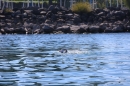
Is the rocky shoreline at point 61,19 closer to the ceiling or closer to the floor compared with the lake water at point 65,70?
closer to the floor

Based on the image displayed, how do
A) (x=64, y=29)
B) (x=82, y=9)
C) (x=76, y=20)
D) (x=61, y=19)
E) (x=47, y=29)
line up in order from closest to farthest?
1. (x=47, y=29)
2. (x=64, y=29)
3. (x=76, y=20)
4. (x=61, y=19)
5. (x=82, y=9)

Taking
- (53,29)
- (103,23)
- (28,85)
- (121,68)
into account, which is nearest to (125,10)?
(103,23)

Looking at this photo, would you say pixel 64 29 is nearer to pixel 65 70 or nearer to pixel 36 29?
pixel 36 29

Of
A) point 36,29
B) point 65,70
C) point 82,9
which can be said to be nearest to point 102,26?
point 36,29

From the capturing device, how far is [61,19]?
7044 centimetres

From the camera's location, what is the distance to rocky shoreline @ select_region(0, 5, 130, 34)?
A: 63.4 meters

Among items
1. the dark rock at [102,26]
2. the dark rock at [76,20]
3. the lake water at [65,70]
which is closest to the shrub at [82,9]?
the dark rock at [76,20]

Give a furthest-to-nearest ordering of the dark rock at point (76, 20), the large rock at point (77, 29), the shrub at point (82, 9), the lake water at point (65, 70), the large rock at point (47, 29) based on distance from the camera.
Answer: the shrub at point (82, 9)
the dark rock at point (76, 20)
the large rock at point (77, 29)
the large rock at point (47, 29)
the lake water at point (65, 70)

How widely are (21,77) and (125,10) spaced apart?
52.8 meters

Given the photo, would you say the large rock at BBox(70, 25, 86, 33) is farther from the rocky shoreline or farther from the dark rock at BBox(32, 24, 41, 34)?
the dark rock at BBox(32, 24, 41, 34)

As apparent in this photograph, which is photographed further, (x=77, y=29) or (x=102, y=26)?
(x=102, y=26)

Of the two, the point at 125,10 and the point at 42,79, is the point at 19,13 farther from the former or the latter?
the point at 42,79

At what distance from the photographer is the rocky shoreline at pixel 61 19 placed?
63.4 m

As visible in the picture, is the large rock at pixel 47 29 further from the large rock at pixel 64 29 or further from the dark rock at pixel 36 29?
the large rock at pixel 64 29
